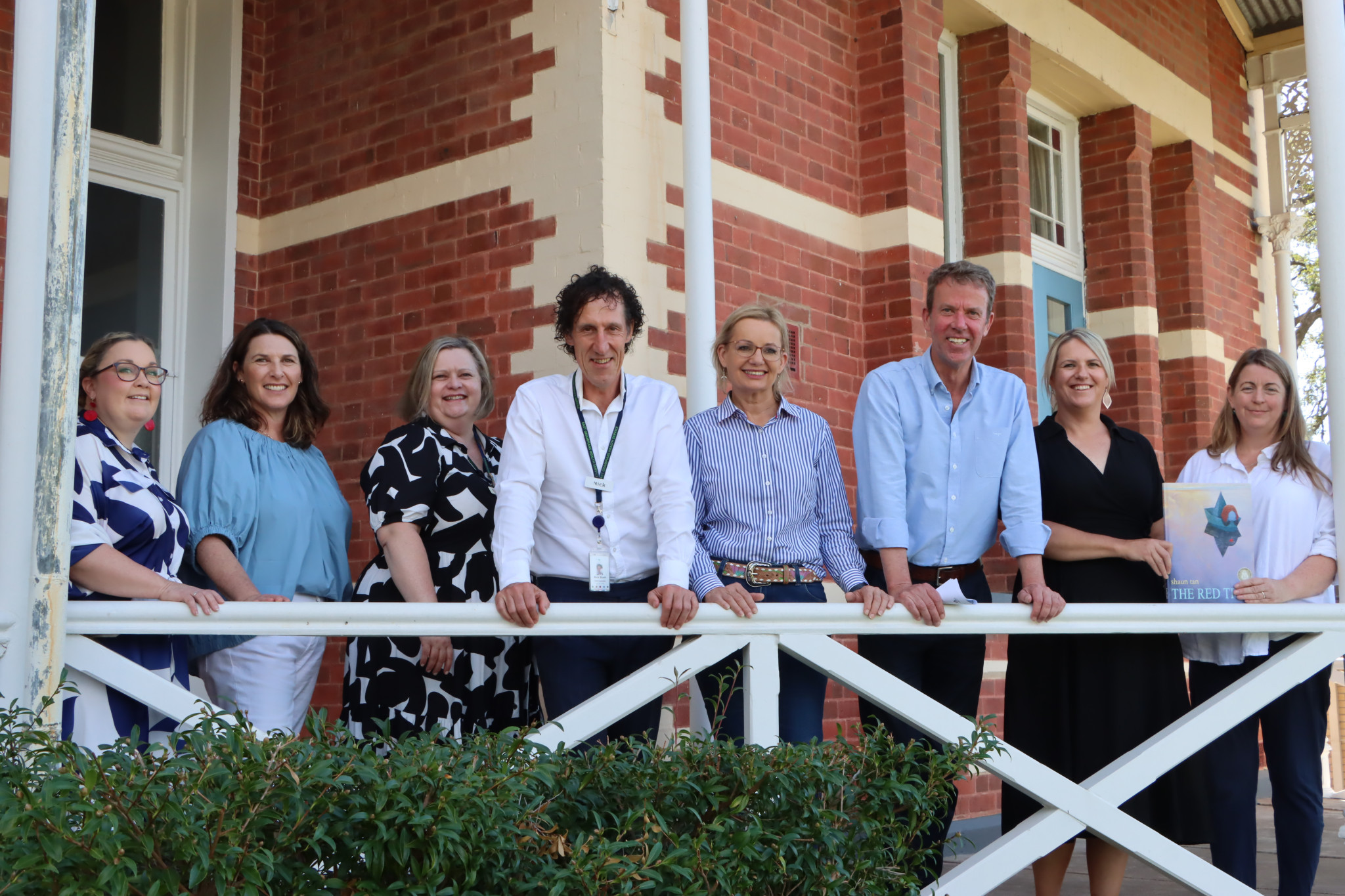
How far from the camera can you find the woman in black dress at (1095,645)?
385 centimetres

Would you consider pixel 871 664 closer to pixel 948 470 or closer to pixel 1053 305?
pixel 948 470

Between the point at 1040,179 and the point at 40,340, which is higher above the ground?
the point at 1040,179

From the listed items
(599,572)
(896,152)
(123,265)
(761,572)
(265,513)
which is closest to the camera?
(599,572)

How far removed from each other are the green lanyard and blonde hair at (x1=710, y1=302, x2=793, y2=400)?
1.18 feet

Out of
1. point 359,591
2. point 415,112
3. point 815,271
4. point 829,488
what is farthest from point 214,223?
point 829,488

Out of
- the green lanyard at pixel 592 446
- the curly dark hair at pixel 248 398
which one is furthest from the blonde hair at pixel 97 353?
the green lanyard at pixel 592 446

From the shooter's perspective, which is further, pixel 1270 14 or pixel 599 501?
pixel 1270 14

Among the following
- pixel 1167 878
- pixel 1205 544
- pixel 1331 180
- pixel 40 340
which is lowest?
pixel 1167 878

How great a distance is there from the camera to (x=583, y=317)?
3615mm

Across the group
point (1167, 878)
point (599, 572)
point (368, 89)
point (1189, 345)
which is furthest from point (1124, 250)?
point (599, 572)

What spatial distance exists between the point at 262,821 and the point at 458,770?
346 millimetres

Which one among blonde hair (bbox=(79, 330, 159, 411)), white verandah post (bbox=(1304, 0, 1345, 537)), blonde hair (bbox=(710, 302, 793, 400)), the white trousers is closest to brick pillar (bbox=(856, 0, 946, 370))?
white verandah post (bbox=(1304, 0, 1345, 537))

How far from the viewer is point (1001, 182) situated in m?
Result: 7.71

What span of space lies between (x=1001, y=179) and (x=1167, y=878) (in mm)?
4005
